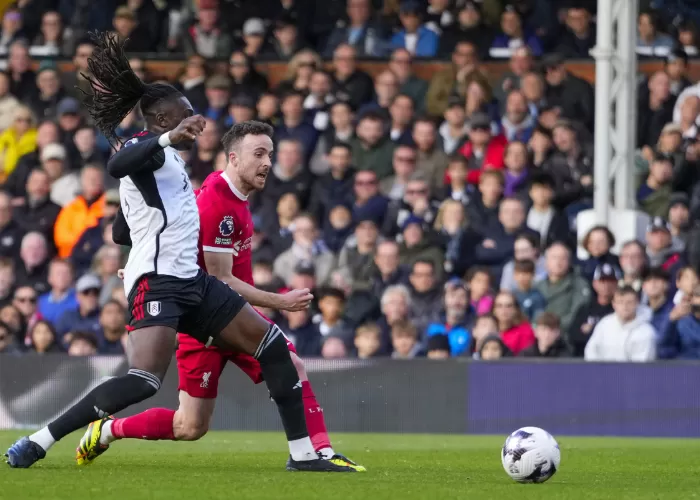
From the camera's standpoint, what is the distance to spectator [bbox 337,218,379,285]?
50.9 ft

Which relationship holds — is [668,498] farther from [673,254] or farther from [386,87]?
[386,87]

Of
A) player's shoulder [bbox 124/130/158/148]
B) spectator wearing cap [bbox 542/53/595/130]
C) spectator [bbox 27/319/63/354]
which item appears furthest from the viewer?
spectator wearing cap [bbox 542/53/595/130]

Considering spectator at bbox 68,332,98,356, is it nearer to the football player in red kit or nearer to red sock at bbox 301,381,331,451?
the football player in red kit

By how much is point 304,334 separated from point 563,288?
99.9 inches

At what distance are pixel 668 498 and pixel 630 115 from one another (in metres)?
9.23

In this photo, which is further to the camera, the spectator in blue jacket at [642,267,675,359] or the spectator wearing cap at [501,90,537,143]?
the spectator wearing cap at [501,90,537,143]

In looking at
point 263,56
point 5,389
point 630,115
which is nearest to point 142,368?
point 5,389

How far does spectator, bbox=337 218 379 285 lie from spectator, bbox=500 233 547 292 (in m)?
1.44

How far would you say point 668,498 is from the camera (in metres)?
7.13

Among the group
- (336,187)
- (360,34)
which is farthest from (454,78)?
(336,187)

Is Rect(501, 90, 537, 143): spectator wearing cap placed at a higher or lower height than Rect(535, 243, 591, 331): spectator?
higher

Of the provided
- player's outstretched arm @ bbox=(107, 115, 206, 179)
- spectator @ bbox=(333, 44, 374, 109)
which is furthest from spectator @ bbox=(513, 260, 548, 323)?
player's outstretched arm @ bbox=(107, 115, 206, 179)

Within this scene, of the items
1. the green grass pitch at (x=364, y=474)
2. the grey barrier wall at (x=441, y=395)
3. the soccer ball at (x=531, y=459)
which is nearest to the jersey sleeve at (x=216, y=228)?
the green grass pitch at (x=364, y=474)

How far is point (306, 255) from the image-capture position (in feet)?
51.6
